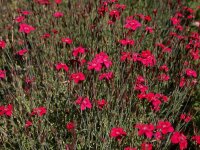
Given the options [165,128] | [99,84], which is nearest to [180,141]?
[165,128]

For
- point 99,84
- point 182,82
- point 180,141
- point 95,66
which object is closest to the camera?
point 180,141

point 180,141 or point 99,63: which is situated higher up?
point 99,63

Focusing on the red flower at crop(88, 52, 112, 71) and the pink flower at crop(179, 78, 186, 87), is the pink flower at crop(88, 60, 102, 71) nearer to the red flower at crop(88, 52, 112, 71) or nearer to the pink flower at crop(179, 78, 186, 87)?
the red flower at crop(88, 52, 112, 71)

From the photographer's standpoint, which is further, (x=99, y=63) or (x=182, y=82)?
(x=182, y=82)

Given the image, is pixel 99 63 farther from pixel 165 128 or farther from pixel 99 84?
pixel 99 84

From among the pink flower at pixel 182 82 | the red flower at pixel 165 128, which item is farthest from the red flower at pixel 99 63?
the pink flower at pixel 182 82

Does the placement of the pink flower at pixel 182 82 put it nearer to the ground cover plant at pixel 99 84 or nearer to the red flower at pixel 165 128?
the ground cover plant at pixel 99 84

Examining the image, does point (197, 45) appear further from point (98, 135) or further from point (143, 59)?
point (98, 135)

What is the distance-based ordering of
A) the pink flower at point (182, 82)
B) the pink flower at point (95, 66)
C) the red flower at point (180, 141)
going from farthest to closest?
the pink flower at point (182, 82) → the pink flower at point (95, 66) → the red flower at point (180, 141)

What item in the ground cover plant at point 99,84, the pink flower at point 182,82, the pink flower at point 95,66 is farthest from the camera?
the pink flower at point 182,82

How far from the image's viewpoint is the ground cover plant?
8.73ft

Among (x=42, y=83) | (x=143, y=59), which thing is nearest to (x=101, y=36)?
(x=42, y=83)

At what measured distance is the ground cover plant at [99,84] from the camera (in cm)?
266

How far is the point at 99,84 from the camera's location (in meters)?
3.50
